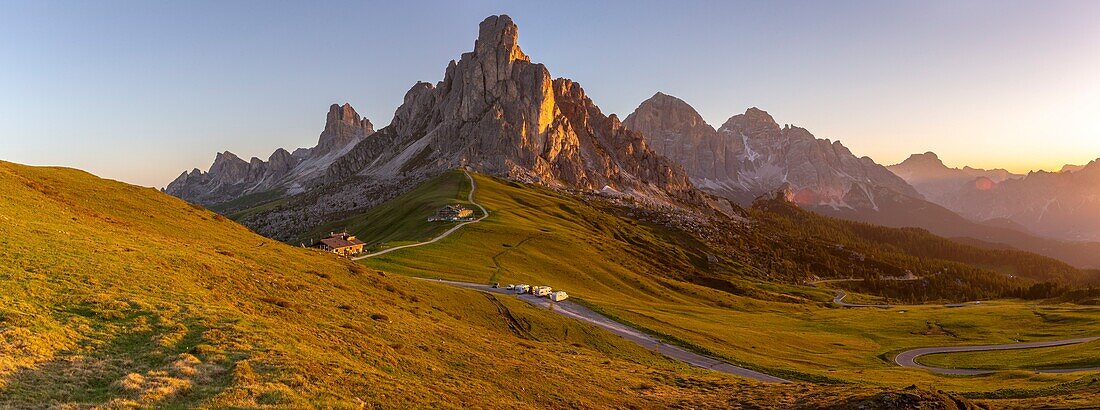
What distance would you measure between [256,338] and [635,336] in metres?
45.3

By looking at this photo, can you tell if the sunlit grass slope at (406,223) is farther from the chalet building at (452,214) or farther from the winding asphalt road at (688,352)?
the winding asphalt road at (688,352)

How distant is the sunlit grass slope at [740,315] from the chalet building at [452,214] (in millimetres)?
8223

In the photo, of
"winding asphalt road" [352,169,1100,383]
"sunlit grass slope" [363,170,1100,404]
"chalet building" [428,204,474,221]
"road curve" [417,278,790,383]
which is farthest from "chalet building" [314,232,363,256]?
"chalet building" [428,204,474,221]

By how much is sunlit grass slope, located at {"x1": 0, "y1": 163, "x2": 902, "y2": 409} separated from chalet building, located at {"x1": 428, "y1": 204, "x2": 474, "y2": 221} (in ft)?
273

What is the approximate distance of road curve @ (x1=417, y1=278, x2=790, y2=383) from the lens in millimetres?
55250

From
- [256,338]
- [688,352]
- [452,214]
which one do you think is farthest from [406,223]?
[256,338]

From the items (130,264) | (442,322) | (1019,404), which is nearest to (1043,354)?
(1019,404)

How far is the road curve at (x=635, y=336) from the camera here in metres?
55.2

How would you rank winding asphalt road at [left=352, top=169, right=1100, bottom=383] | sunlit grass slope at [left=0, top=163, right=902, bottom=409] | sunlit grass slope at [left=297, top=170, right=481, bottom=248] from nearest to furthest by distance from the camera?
sunlit grass slope at [left=0, top=163, right=902, bottom=409] → winding asphalt road at [left=352, top=169, right=1100, bottom=383] → sunlit grass slope at [left=297, top=170, right=481, bottom=248]

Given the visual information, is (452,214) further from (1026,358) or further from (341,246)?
(1026,358)

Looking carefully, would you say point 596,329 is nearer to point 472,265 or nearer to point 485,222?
point 472,265

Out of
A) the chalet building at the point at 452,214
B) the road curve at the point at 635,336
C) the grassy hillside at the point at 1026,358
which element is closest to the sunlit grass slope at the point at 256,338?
the road curve at the point at 635,336


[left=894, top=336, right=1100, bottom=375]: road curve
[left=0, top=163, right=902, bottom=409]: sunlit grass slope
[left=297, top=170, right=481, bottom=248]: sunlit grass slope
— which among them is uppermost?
[left=297, top=170, right=481, bottom=248]: sunlit grass slope

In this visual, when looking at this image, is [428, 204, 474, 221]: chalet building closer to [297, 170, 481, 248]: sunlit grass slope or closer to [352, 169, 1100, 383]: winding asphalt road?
[297, 170, 481, 248]: sunlit grass slope
